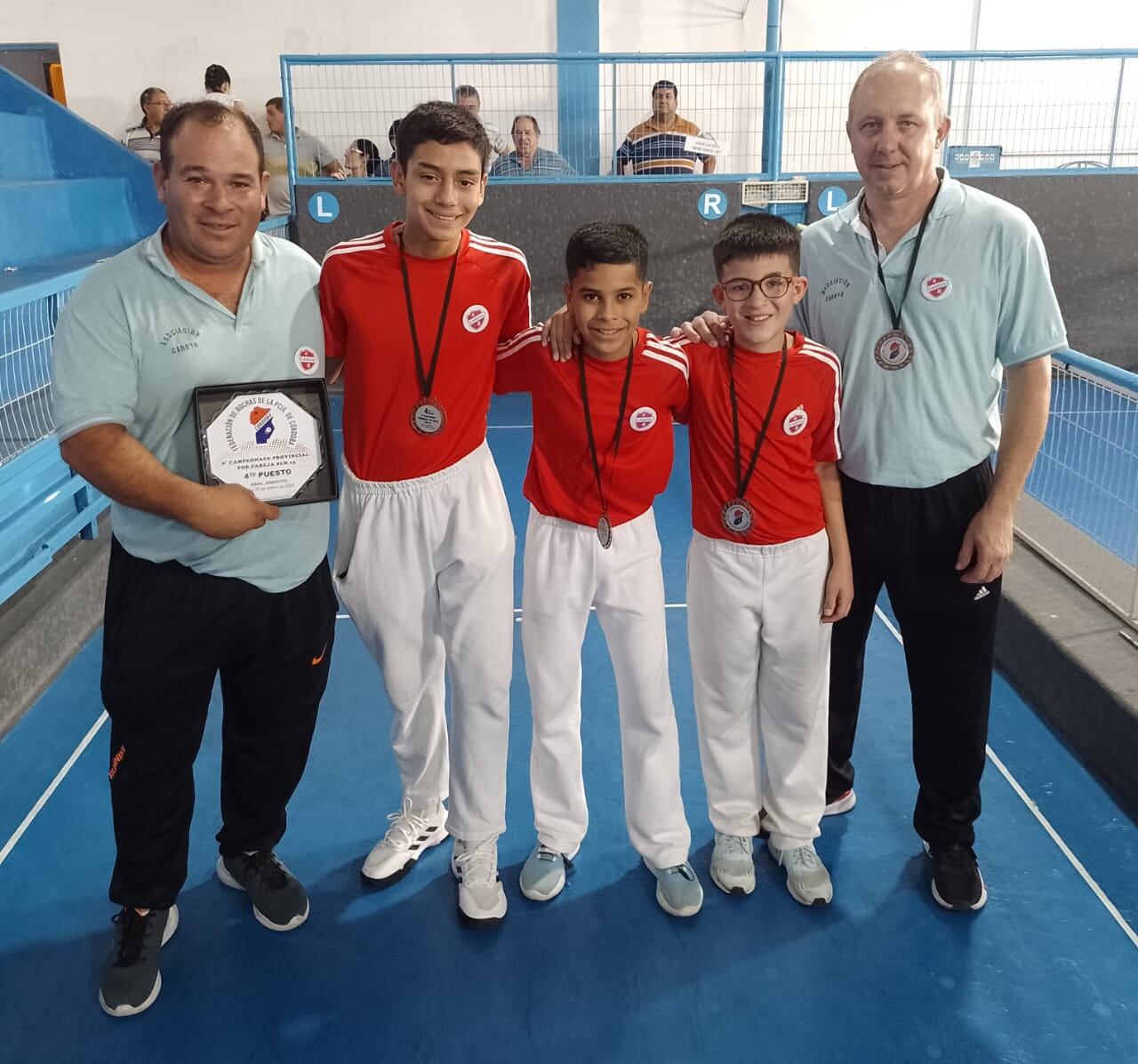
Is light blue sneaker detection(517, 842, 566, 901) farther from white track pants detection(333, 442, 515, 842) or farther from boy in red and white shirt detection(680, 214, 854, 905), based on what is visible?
boy in red and white shirt detection(680, 214, 854, 905)

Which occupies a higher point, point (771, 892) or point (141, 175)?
point (141, 175)

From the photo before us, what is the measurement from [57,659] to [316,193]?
5.04 metres

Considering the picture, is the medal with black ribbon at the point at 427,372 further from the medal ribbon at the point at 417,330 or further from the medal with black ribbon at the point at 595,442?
the medal with black ribbon at the point at 595,442

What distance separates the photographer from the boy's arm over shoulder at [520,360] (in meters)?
2.39

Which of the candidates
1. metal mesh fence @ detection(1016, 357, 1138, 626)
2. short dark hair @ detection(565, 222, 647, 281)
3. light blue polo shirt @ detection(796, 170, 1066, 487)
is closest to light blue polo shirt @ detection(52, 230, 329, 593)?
short dark hair @ detection(565, 222, 647, 281)

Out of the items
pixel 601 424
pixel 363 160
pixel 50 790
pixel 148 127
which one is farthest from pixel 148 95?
pixel 601 424

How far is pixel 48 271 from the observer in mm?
5164

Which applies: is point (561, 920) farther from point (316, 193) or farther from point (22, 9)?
point (22, 9)

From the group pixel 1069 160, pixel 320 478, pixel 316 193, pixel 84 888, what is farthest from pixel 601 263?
pixel 1069 160

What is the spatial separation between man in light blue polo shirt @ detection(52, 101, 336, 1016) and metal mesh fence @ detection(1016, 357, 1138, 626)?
2590 millimetres

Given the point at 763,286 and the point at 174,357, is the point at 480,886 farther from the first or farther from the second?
the point at 763,286

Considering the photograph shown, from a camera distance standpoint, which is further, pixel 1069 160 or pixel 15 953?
pixel 1069 160

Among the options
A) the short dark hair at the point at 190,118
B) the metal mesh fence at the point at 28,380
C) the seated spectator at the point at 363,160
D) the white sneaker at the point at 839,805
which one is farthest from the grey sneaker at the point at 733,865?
the seated spectator at the point at 363,160

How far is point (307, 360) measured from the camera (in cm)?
216
